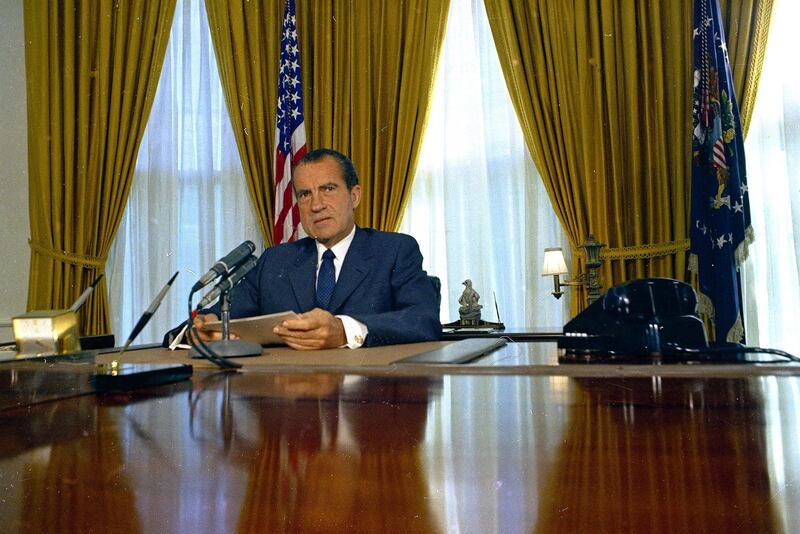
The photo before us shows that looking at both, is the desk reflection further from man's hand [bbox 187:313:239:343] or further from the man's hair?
the man's hair

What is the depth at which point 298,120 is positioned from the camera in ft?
17.4

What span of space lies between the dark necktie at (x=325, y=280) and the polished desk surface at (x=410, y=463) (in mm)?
1929

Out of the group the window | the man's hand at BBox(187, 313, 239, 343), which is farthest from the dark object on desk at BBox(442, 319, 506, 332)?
the man's hand at BBox(187, 313, 239, 343)

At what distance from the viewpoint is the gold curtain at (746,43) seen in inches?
180

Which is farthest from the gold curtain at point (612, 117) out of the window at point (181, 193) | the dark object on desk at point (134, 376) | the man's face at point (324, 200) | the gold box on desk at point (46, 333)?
the gold box on desk at point (46, 333)

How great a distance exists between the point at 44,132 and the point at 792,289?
18.7ft

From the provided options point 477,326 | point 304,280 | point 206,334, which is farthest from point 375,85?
point 206,334

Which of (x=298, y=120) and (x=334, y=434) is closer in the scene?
(x=334, y=434)

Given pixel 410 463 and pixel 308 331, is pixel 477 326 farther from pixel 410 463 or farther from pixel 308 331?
pixel 410 463

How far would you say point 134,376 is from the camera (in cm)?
109

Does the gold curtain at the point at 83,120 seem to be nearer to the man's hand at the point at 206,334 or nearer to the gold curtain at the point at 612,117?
the gold curtain at the point at 612,117

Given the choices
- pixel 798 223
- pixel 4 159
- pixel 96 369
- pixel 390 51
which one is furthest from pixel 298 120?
pixel 96 369

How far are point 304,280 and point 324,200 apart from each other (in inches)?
17.6

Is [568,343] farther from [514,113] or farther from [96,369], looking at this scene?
[514,113]
